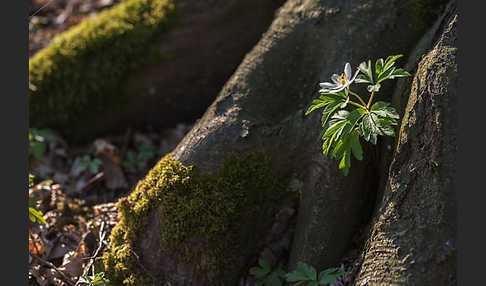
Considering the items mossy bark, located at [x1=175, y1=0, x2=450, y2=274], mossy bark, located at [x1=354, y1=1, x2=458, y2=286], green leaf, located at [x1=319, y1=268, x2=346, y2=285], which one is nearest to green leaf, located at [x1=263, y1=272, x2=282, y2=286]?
mossy bark, located at [x1=175, y1=0, x2=450, y2=274]

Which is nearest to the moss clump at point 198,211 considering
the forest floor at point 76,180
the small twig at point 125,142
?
the forest floor at point 76,180

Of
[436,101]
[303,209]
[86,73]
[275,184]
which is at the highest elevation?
[86,73]

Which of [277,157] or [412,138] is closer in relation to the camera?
[412,138]

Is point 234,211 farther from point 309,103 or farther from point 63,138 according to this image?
point 63,138

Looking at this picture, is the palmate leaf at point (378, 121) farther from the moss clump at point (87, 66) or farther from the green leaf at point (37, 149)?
the green leaf at point (37, 149)

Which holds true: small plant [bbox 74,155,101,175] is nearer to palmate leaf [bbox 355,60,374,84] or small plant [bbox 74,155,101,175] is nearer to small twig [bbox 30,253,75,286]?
small twig [bbox 30,253,75,286]

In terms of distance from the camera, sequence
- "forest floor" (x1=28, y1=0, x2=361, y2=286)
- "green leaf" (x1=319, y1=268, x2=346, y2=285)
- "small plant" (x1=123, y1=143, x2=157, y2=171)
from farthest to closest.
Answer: "small plant" (x1=123, y1=143, x2=157, y2=171) → "forest floor" (x1=28, y1=0, x2=361, y2=286) → "green leaf" (x1=319, y1=268, x2=346, y2=285)

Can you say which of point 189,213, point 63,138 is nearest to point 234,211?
point 189,213
